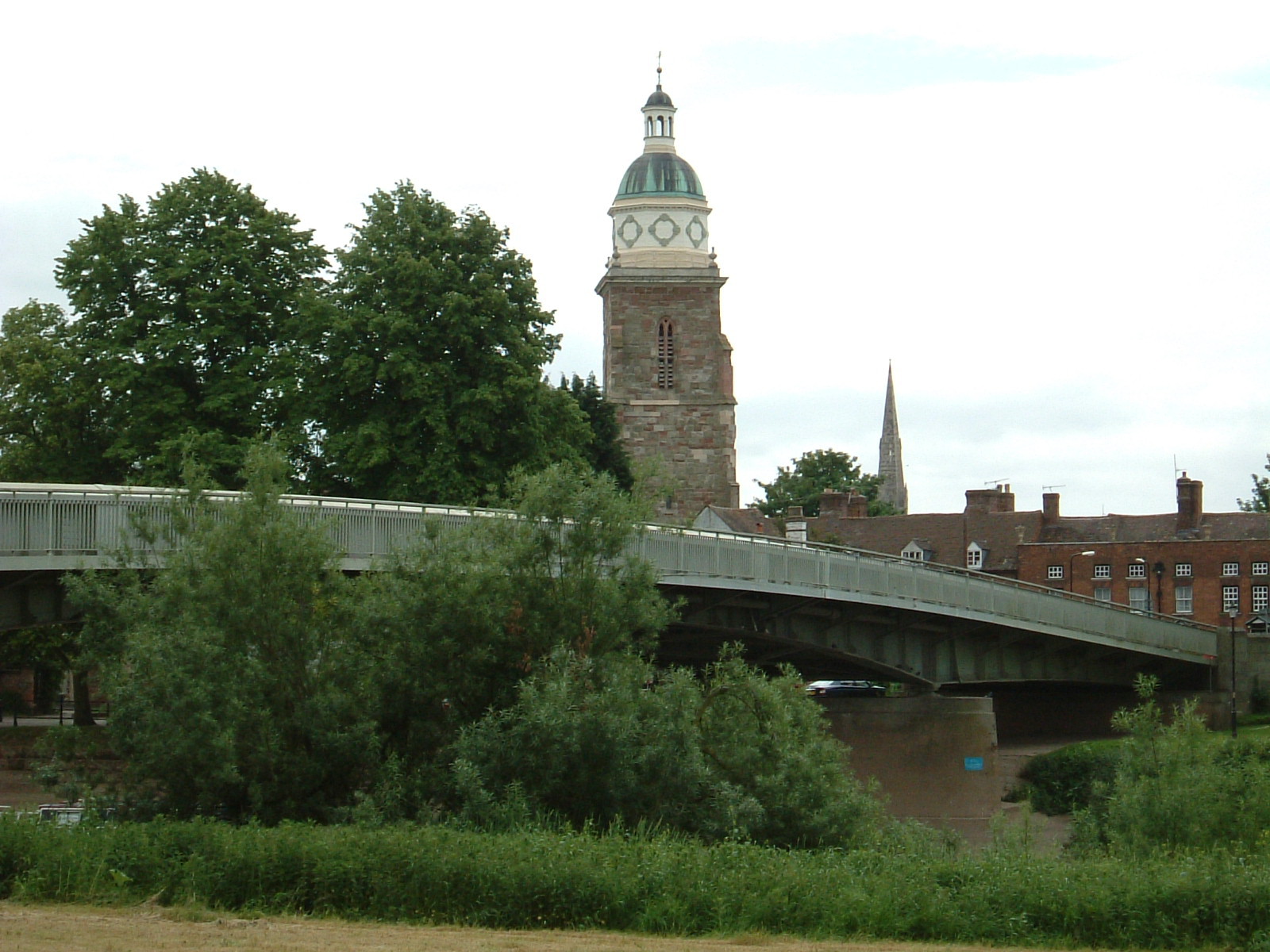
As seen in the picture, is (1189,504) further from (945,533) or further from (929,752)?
(929,752)

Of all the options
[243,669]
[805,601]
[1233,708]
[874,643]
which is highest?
[805,601]

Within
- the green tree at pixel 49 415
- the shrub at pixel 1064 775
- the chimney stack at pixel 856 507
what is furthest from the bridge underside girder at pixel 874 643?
the chimney stack at pixel 856 507

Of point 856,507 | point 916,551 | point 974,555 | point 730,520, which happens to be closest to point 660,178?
point 730,520

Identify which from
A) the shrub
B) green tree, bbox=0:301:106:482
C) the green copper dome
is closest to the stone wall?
the green copper dome

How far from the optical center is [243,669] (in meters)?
27.0

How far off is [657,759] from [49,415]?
2756 cm

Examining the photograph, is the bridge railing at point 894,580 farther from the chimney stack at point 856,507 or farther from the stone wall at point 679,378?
the chimney stack at point 856,507

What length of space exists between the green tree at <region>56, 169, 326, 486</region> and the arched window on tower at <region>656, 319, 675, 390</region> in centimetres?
4700

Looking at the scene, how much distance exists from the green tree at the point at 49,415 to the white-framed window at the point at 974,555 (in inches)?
1983

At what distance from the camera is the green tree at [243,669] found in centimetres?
2611

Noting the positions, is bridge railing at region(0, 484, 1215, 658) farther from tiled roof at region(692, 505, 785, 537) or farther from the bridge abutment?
tiled roof at region(692, 505, 785, 537)

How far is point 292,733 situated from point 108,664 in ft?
9.61

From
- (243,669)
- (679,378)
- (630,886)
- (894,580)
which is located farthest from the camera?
(679,378)

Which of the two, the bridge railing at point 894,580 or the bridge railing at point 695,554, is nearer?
the bridge railing at point 695,554
